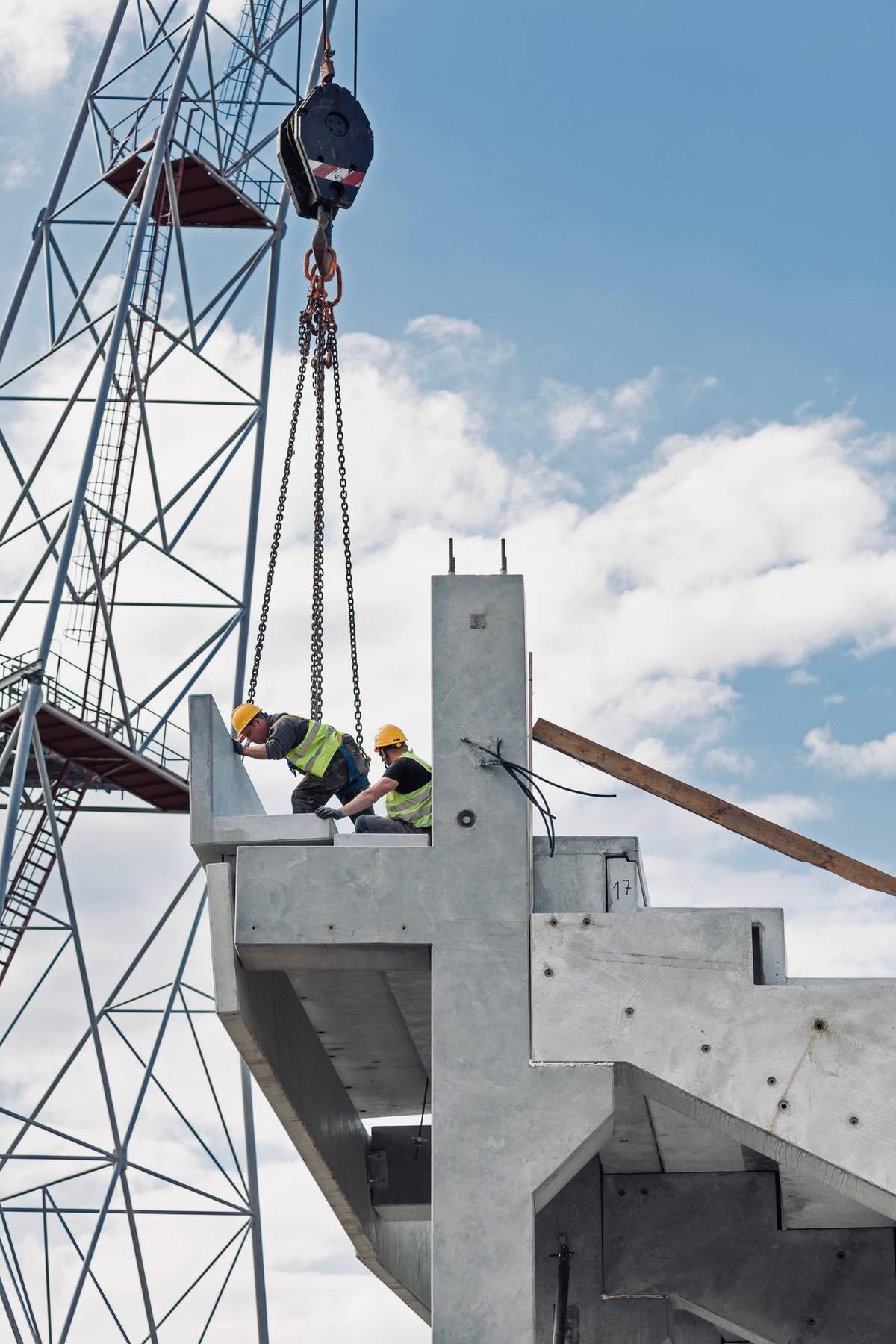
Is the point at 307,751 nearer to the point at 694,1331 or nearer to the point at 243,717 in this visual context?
the point at 243,717

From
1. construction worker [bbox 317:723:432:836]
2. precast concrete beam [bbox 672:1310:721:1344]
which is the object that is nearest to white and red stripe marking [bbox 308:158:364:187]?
construction worker [bbox 317:723:432:836]

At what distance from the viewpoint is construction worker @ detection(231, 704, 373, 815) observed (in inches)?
600

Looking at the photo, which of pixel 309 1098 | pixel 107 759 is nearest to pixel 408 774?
pixel 309 1098

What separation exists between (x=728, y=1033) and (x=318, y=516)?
9039 millimetres

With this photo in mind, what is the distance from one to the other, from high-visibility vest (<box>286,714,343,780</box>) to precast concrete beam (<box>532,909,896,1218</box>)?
13.5ft

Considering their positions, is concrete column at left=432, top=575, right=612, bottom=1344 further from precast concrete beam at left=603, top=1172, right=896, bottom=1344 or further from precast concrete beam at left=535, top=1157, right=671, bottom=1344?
precast concrete beam at left=603, top=1172, right=896, bottom=1344

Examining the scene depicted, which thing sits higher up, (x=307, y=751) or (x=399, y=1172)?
(x=307, y=751)

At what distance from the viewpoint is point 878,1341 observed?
53.8ft

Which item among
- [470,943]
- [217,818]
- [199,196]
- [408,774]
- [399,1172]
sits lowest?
[399,1172]

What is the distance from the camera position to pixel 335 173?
22109 mm

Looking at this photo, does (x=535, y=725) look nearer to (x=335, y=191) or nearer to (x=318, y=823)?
(x=318, y=823)

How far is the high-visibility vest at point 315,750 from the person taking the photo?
15539mm

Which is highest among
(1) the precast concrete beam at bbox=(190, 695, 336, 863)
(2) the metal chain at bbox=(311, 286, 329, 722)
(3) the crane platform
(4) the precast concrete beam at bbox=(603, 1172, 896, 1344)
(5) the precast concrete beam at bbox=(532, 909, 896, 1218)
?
(3) the crane platform

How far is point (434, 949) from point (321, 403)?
9323 mm
